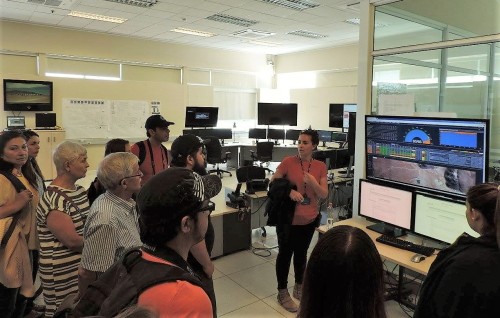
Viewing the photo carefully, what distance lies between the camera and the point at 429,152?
2705 mm

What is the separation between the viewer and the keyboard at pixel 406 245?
7.75ft

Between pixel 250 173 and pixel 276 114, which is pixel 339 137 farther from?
pixel 250 173

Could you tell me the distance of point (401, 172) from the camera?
9.48 feet

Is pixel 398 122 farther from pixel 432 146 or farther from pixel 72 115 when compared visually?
pixel 72 115

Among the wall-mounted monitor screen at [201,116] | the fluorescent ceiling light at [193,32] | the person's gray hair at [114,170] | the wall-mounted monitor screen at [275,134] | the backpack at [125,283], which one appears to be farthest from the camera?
the wall-mounted monitor screen at [275,134]

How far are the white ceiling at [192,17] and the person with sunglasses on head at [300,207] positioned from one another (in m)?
3.94

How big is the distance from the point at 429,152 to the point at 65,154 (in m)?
2.46

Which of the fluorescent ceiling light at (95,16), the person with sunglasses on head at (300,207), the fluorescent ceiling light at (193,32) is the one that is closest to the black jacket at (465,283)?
the person with sunglasses on head at (300,207)

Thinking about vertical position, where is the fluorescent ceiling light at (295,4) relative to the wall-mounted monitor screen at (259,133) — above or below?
above

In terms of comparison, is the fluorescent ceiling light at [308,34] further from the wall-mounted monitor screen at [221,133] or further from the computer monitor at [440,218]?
the computer monitor at [440,218]

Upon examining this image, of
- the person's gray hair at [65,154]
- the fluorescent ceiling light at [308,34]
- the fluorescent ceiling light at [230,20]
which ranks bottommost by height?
the person's gray hair at [65,154]

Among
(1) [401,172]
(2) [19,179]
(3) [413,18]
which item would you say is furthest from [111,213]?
(3) [413,18]

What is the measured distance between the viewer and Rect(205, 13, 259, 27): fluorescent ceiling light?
6.94 meters

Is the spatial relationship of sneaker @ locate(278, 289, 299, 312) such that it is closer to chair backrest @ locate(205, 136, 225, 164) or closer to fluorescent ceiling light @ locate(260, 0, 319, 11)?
fluorescent ceiling light @ locate(260, 0, 319, 11)
